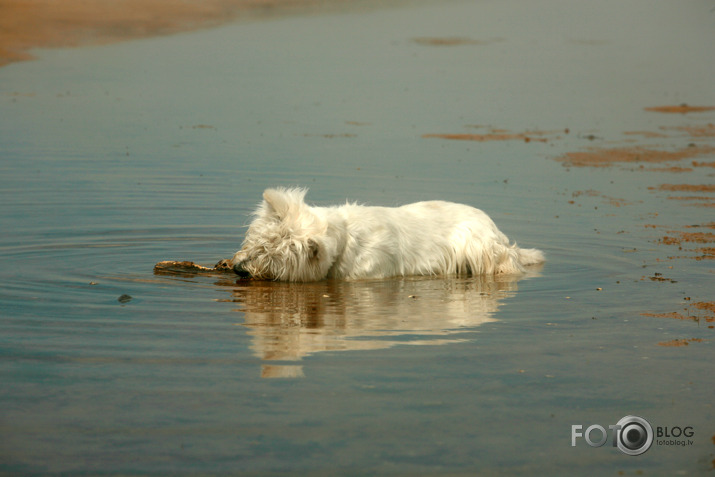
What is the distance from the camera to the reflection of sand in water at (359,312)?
830cm

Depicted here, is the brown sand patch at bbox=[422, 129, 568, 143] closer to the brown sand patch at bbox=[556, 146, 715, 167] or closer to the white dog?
the brown sand patch at bbox=[556, 146, 715, 167]

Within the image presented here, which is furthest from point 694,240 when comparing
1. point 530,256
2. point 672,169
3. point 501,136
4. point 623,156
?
point 501,136

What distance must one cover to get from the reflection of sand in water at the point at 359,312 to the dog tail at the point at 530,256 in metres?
0.74

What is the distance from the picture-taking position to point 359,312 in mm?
9602

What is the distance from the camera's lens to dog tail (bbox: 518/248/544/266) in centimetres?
1249

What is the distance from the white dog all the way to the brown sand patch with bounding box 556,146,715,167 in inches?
492

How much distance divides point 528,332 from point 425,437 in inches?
123

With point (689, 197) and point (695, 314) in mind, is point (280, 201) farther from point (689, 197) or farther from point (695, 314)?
point (689, 197)

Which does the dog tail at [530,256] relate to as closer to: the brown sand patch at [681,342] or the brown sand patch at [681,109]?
the brown sand patch at [681,342]

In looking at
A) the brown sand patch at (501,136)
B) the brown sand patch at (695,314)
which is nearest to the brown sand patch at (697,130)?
the brown sand patch at (501,136)

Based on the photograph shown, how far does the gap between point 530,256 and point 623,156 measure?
1434 cm

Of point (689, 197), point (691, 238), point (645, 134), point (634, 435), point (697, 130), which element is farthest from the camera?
point (697, 130)

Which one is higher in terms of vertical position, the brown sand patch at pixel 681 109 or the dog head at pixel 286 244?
the brown sand patch at pixel 681 109

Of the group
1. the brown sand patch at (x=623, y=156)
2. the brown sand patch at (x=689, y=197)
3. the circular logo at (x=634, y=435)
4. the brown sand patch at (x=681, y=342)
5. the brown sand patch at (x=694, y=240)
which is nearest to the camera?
the circular logo at (x=634, y=435)
